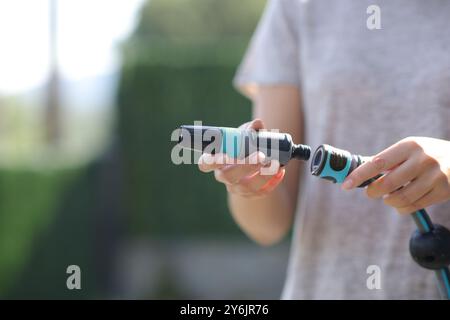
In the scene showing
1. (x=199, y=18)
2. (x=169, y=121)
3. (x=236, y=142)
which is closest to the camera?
(x=236, y=142)

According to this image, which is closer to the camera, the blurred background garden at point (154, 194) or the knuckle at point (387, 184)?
the knuckle at point (387, 184)

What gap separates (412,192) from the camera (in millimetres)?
1141

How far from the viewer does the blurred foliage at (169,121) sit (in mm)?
7832

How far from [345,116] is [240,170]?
349 millimetres

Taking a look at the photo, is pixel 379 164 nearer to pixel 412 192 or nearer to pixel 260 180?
Answer: pixel 412 192

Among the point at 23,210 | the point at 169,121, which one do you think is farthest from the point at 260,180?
the point at 169,121

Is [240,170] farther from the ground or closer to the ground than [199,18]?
closer to the ground

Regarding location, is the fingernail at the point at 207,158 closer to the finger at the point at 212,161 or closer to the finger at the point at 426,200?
the finger at the point at 212,161

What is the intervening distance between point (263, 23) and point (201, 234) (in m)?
6.39

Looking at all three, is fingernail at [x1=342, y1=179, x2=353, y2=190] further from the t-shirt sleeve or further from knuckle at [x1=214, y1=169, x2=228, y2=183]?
the t-shirt sleeve

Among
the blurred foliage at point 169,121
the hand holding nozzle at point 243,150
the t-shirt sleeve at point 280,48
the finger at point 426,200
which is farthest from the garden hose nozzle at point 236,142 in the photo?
the blurred foliage at point 169,121

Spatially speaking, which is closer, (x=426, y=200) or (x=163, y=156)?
(x=426, y=200)
